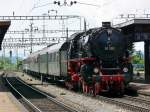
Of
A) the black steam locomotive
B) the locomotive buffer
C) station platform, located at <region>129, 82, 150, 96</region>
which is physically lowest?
station platform, located at <region>129, 82, 150, 96</region>

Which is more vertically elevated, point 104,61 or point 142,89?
point 104,61

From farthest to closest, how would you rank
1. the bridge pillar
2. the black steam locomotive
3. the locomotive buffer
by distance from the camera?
the bridge pillar
the locomotive buffer
the black steam locomotive

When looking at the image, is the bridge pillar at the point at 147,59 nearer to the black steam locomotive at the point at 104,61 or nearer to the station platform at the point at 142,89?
the station platform at the point at 142,89

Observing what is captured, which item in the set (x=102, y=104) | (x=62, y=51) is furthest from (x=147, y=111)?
(x=62, y=51)

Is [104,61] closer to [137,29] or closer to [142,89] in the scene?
[142,89]

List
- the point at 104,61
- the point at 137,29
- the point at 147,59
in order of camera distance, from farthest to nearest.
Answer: the point at 147,59 → the point at 137,29 → the point at 104,61

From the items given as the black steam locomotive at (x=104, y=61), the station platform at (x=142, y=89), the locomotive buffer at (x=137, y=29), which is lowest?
the station platform at (x=142, y=89)

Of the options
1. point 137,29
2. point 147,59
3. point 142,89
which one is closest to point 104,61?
point 142,89

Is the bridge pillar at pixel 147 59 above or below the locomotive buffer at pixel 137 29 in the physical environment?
below

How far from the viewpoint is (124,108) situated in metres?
18.7

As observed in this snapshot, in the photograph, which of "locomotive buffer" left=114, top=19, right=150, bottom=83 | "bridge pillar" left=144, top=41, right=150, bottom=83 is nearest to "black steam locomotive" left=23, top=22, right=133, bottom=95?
"locomotive buffer" left=114, top=19, right=150, bottom=83

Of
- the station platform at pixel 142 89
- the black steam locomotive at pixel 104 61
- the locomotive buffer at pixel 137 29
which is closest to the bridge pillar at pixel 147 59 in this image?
the locomotive buffer at pixel 137 29

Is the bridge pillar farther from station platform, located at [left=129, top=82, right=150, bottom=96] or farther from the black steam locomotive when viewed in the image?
the black steam locomotive

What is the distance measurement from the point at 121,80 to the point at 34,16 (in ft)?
91.4
